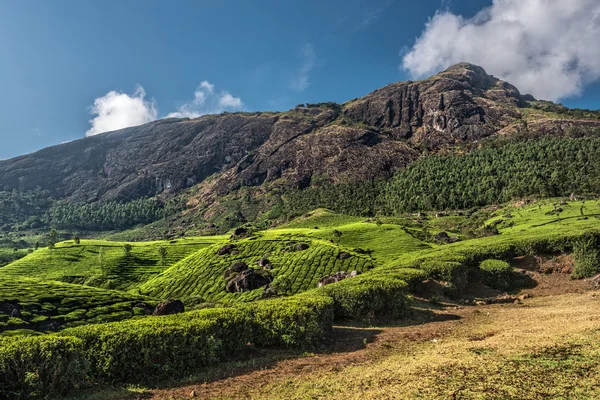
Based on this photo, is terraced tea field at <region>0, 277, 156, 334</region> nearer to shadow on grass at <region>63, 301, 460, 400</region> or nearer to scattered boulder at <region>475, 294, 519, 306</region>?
shadow on grass at <region>63, 301, 460, 400</region>

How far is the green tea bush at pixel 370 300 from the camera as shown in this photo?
2512cm

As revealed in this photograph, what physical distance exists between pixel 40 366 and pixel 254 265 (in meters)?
92.2

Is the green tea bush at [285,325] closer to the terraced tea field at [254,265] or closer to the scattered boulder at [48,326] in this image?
the terraced tea field at [254,265]

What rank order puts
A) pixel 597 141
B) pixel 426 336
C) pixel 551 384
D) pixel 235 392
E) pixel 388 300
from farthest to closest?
pixel 597 141
pixel 388 300
pixel 426 336
pixel 235 392
pixel 551 384

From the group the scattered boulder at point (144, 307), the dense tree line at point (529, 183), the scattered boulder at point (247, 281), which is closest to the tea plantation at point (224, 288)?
the scattered boulder at point (144, 307)

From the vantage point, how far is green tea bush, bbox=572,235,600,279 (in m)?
36.3

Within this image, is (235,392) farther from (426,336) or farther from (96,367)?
(426,336)

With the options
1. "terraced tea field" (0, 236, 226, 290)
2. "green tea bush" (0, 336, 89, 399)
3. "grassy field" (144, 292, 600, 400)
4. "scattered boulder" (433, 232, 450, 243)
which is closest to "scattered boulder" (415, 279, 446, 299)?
"grassy field" (144, 292, 600, 400)

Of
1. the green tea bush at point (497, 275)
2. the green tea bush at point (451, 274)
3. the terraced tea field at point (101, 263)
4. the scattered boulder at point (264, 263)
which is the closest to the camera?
the green tea bush at point (451, 274)

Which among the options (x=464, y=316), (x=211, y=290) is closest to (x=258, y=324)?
(x=464, y=316)

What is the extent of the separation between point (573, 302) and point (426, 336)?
16.6 m

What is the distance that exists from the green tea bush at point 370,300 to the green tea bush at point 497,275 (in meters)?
Result: 17.4

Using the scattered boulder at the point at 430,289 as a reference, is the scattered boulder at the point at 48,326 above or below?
below

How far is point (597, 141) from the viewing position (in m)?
196
